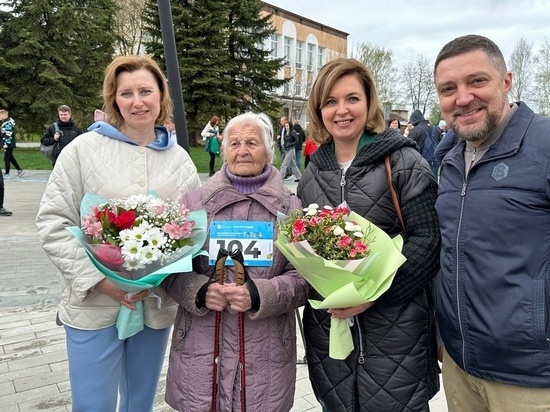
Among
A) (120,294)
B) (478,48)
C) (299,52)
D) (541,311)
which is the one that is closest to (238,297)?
(120,294)

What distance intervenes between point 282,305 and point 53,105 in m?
27.8

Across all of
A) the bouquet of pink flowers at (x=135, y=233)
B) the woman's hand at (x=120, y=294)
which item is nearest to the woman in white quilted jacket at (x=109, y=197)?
the woman's hand at (x=120, y=294)

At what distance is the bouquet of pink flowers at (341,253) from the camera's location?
1940 millimetres

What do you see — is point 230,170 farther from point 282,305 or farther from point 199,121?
point 199,121

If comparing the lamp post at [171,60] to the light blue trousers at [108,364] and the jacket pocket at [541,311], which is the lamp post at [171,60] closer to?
the light blue trousers at [108,364]

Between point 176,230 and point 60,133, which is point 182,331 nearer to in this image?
point 176,230

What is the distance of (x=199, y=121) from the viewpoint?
29.3 metres

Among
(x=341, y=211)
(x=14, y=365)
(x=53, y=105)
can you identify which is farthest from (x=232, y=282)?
(x=53, y=105)

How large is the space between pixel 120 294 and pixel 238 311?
2.03 feet

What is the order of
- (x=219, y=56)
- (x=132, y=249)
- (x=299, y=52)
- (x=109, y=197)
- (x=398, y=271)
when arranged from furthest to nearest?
(x=299, y=52), (x=219, y=56), (x=109, y=197), (x=398, y=271), (x=132, y=249)

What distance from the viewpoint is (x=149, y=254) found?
2.08 meters

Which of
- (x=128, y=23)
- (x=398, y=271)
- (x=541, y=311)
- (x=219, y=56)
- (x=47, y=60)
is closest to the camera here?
(x=541, y=311)

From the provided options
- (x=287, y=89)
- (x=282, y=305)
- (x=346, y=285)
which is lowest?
(x=282, y=305)

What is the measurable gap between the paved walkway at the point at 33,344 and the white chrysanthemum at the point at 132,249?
1884mm
